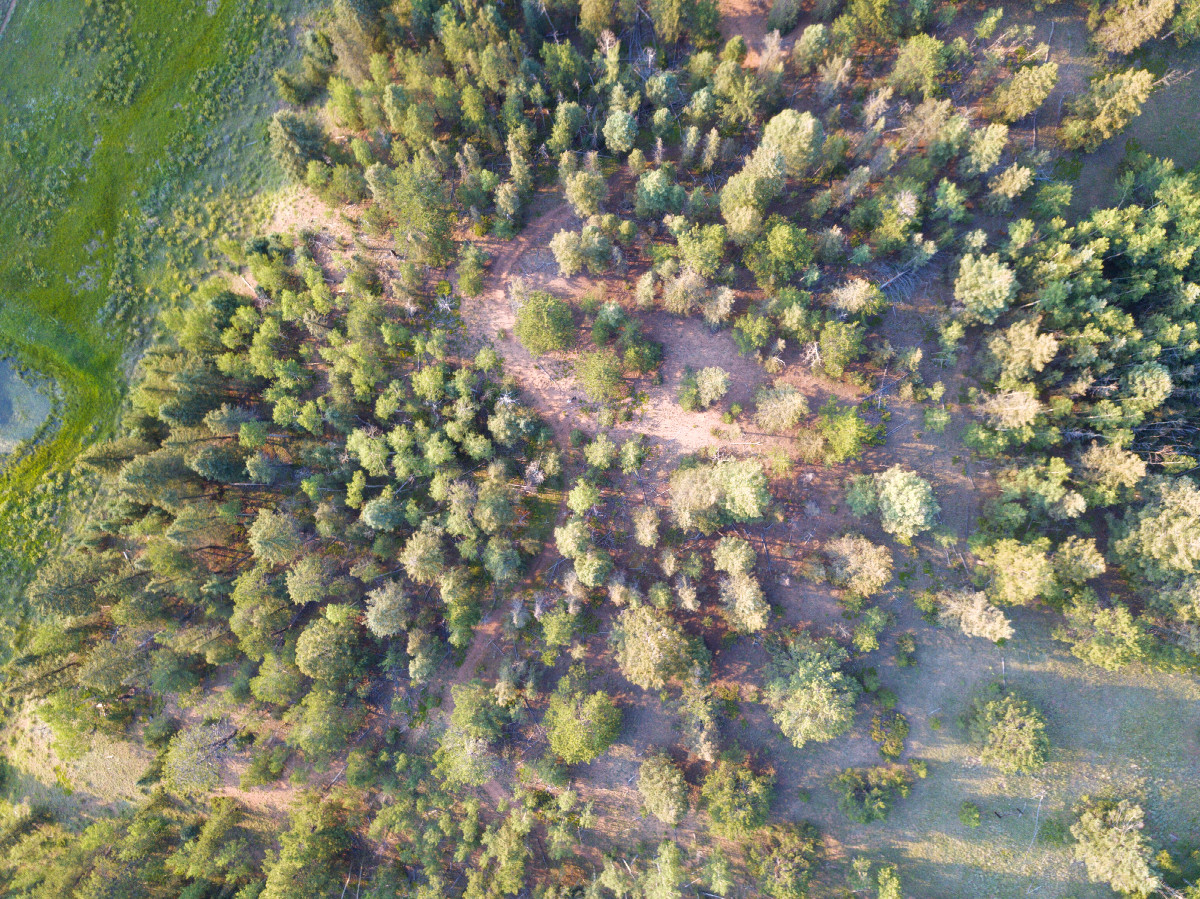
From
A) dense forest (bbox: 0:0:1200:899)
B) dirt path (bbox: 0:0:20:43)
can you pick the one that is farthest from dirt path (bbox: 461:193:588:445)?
dirt path (bbox: 0:0:20:43)

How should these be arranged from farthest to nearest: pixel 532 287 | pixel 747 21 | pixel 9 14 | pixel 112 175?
1. pixel 9 14
2. pixel 112 175
3. pixel 747 21
4. pixel 532 287

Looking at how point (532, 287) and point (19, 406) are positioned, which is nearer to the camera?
point (532, 287)

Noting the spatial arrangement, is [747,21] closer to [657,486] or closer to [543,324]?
[543,324]

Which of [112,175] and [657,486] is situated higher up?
[112,175]

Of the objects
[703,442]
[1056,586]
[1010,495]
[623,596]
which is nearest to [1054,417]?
[1010,495]

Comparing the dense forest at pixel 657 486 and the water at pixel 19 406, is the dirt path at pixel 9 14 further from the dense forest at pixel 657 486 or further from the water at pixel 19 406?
the water at pixel 19 406

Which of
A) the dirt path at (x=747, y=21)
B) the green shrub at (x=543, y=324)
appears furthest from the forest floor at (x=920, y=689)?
the dirt path at (x=747, y=21)

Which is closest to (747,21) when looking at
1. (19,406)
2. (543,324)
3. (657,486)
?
(543,324)
